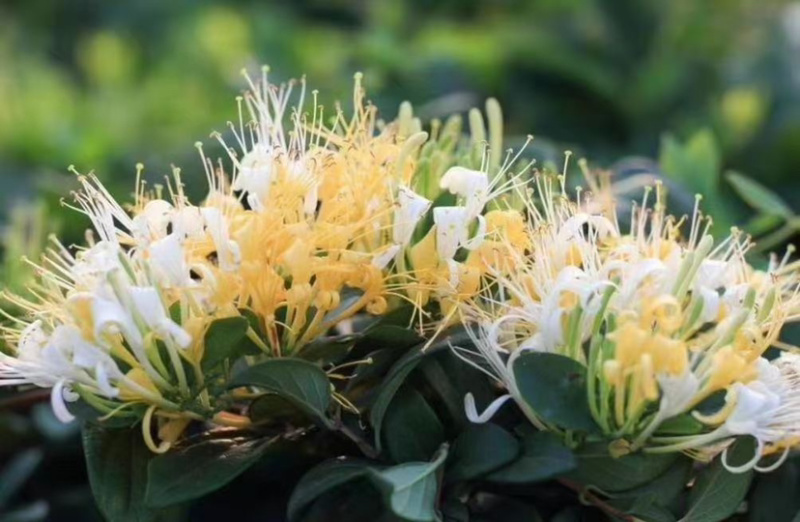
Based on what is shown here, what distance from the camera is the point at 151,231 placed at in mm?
674

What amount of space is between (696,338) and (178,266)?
0.27 metres

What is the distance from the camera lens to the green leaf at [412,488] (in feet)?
1.92

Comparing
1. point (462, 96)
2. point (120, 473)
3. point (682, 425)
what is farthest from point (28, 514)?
point (462, 96)

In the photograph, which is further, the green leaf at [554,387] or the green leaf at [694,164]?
the green leaf at [694,164]

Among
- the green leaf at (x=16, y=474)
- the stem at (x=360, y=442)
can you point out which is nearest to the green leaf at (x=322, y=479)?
the stem at (x=360, y=442)

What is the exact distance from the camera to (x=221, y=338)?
0.64 meters

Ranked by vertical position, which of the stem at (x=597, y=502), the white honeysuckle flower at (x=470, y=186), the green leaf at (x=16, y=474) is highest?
the white honeysuckle flower at (x=470, y=186)

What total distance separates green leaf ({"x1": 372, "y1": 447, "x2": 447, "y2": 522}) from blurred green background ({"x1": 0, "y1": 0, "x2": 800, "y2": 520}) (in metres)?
0.32

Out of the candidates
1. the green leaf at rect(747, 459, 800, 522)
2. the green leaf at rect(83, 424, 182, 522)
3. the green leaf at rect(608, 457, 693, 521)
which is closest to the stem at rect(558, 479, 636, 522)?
the green leaf at rect(608, 457, 693, 521)

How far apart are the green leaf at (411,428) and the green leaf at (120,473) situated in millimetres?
122

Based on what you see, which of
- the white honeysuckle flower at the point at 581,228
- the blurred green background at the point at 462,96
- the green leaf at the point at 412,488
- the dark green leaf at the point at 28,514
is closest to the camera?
the green leaf at the point at 412,488

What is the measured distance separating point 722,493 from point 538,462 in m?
0.10

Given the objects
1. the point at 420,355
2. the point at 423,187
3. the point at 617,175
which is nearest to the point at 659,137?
the point at 617,175

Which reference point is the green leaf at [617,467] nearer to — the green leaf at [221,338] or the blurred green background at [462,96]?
the green leaf at [221,338]
